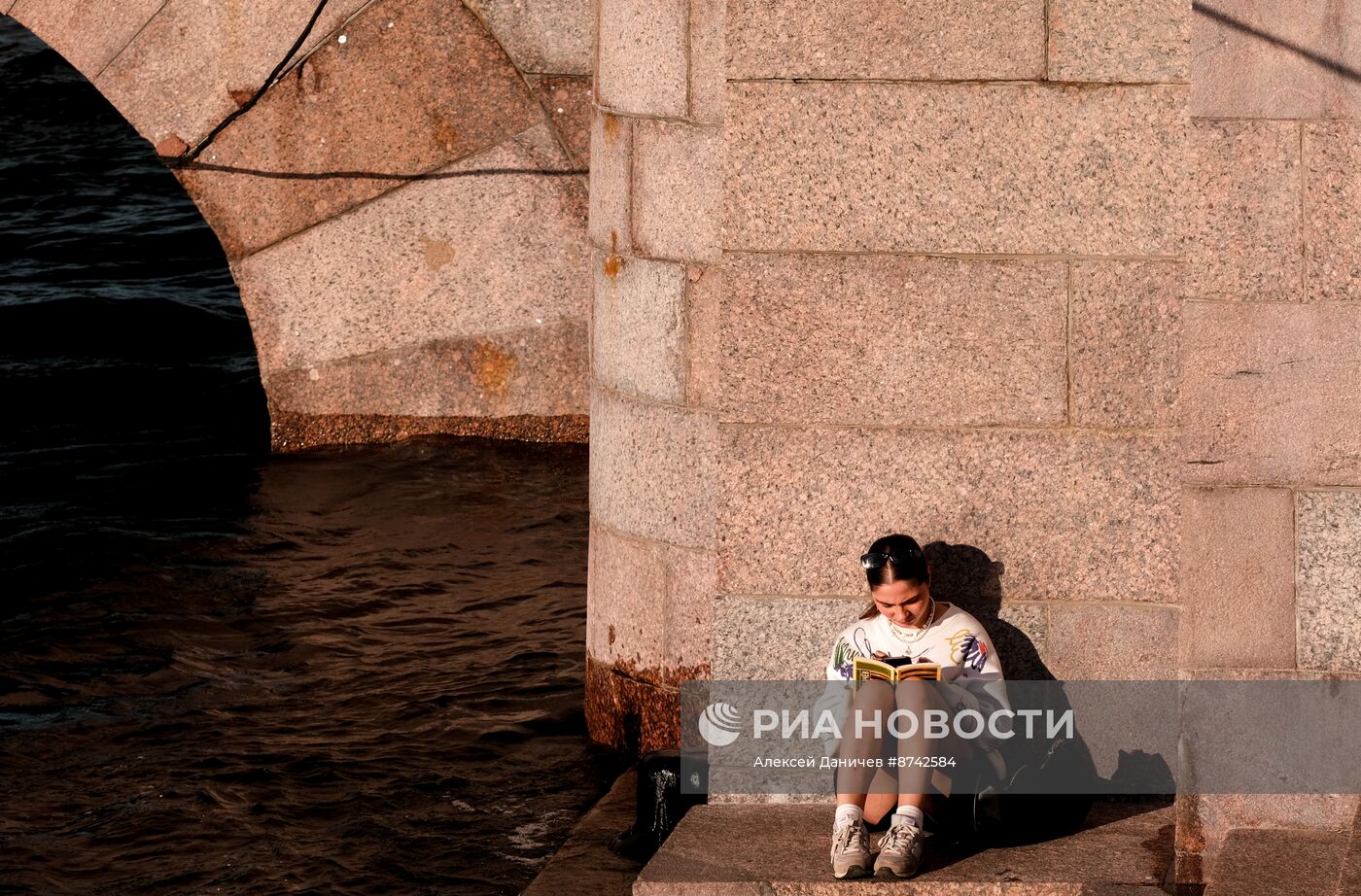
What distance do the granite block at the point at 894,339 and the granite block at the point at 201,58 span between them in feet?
20.2

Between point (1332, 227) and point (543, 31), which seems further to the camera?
point (543, 31)

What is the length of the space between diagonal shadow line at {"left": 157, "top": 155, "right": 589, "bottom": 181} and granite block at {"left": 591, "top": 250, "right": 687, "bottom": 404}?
409 centimetres

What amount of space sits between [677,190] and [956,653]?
2090 millimetres

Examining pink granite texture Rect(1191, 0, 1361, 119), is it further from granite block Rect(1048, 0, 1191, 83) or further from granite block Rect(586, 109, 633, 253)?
granite block Rect(586, 109, 633, 253)

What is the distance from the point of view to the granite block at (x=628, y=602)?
7250 millimetres

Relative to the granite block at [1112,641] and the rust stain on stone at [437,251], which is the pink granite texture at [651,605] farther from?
the rust stain on stone at [437,251]

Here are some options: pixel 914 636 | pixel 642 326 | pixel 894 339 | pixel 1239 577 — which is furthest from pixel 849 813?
pixel 642 326

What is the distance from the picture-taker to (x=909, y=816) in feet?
18.1

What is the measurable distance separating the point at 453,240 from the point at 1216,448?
22.5 ft

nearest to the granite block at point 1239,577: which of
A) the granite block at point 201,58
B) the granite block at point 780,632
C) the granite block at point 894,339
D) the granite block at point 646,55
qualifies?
the granite block at point 894,339

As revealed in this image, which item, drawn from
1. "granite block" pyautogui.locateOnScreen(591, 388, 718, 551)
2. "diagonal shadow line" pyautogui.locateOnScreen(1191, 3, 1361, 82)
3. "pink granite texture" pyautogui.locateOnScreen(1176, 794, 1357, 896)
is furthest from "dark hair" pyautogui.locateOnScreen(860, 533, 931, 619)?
"diagonal shadow line" pyautogui.locateOnScreen(1191, 3, 1361, 82)

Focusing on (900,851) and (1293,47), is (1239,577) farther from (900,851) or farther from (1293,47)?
(1293,47)

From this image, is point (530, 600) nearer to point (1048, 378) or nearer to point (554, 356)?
point (554, 356)

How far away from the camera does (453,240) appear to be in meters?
11.4
